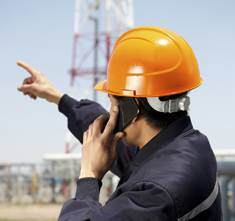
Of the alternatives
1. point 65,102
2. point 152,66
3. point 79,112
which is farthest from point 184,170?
point 65,102

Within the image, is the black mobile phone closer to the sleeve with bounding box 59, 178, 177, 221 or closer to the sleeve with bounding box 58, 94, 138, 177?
the sleeve with bounding box 59, 178, 177, 221

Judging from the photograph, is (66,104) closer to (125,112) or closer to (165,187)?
(125,112)

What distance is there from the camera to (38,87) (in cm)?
314

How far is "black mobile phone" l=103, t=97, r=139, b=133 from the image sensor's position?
202 cm

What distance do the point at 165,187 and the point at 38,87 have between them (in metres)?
1.56

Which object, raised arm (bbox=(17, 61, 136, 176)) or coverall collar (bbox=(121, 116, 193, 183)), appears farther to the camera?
raised arm (bbox=(17, 61, 136, 176))

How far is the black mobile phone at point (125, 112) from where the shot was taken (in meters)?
2.02

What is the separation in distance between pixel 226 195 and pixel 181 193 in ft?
5.67

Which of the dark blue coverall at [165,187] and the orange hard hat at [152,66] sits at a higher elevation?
the orange hard hat at [152,66]

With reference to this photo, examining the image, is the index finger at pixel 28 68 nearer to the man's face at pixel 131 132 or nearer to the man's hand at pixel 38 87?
the man's hand at pixel 38 87

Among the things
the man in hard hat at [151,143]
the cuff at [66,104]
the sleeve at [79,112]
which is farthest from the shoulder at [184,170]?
the cuff at [66,104]

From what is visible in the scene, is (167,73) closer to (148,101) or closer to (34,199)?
→ (148,101)

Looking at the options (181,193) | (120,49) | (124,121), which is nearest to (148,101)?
(124,121)

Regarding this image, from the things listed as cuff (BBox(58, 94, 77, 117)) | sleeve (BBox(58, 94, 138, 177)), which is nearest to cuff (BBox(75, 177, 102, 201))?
sleeve (BBox(58, 94, 138, 177))
